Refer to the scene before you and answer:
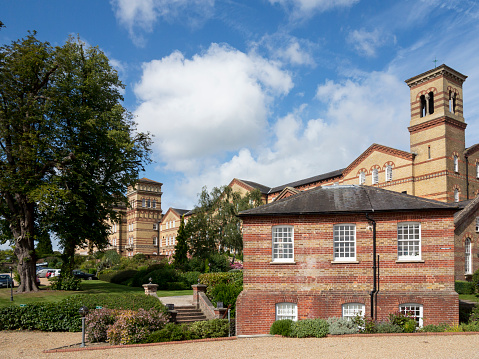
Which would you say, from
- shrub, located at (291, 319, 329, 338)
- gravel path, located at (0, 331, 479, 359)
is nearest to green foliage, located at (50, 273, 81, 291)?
gravel path, located at (0, 331, 479, 359)

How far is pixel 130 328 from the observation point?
17.1m

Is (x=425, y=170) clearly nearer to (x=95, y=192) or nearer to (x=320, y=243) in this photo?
(x=320, y=243)

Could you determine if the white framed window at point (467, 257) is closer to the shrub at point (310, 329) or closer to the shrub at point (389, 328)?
the shrub at point (389, 328)

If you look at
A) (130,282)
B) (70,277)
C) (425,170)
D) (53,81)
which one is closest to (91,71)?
(53,81)

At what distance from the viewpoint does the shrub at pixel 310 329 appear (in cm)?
1723

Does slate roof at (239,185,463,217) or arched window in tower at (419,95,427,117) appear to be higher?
arched window in tower at (419,95,427,117)

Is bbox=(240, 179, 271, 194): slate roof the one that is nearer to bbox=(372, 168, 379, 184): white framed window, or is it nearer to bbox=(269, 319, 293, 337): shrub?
bbox=(372, 168, 379, 184): white framed window

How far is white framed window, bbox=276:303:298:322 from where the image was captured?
62.9 feet

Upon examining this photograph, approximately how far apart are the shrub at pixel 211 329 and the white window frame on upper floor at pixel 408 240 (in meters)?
9.04

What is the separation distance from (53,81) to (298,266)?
23487 mm

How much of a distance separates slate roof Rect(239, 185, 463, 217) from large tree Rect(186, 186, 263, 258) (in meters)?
26.5

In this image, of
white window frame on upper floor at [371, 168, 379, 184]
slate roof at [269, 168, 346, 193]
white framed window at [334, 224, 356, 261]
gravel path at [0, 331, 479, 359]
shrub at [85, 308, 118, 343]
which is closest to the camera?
gravel path at [0, 331, 479, 359]

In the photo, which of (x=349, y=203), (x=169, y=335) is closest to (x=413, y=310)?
(x=349, y=203)

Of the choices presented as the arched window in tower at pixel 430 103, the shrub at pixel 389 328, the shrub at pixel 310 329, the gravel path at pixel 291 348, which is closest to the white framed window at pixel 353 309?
the shrub at pixel 389 328
